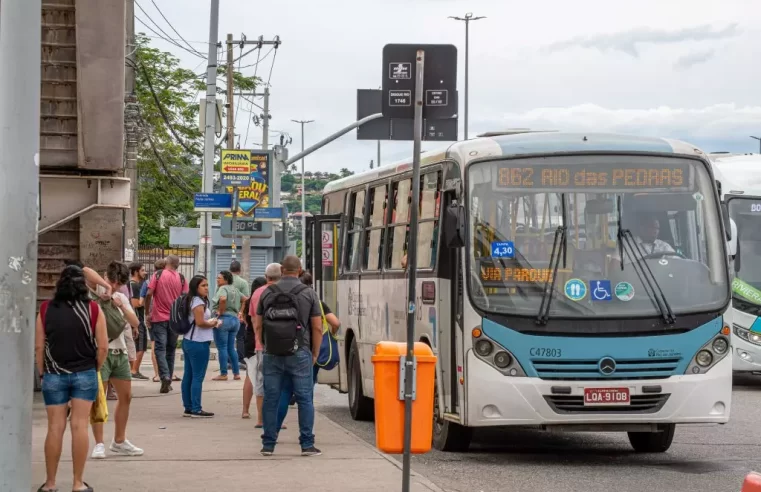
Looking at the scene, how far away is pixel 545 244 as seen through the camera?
41.0 feet

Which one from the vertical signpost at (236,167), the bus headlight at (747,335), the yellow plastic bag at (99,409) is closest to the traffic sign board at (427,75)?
the yellow plastic bag at (99,409)

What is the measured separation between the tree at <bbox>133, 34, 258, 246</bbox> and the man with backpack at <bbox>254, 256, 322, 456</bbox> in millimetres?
41777

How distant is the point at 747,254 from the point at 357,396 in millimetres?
8729

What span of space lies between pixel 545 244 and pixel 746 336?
411 inches

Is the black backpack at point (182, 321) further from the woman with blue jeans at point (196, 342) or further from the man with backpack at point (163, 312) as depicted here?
the man with backpack at point (163, 312)

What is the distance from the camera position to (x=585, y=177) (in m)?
12.8

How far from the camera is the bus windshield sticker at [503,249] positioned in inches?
494

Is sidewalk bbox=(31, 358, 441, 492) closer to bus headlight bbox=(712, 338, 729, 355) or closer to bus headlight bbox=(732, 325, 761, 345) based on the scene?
bus headlight bbox=(712, 338, 729, 355)

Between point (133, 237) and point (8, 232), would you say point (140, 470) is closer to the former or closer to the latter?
point (8, 232)

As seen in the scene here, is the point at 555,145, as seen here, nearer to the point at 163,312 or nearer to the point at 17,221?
the point at 17,221

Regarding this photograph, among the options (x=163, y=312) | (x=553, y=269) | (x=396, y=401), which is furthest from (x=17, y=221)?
(x=163, y=312)

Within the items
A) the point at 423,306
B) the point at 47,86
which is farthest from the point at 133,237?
the point at 423,306

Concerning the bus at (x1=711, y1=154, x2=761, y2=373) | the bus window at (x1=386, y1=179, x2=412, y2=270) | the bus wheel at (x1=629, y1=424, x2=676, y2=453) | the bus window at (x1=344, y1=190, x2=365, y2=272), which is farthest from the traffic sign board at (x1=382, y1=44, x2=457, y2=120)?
the bus at (x1=711, y1=154, x2=761, y2=373)

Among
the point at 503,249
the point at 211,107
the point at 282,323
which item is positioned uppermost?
the point at 211,107
